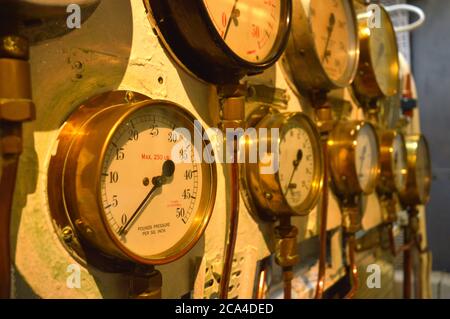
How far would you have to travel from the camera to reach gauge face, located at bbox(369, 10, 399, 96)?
1.37 m

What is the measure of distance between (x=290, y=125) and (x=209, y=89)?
0.21 metres

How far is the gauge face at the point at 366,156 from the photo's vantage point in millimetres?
1181

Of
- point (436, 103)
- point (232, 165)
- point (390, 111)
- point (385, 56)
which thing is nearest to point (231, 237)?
point (232, 165)

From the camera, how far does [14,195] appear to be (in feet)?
1.57

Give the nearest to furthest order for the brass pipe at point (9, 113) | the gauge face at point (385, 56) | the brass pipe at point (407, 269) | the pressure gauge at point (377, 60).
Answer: the brass pipe at point (9, 113), the pressure gauge at point (377, 60), the gauge face at point (385, 56), the brass pipe at point (407, 269)

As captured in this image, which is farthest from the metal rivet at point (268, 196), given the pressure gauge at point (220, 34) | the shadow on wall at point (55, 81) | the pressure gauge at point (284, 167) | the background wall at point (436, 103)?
the background wall at point (436, 103)

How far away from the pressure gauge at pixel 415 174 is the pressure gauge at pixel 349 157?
0.41 meters

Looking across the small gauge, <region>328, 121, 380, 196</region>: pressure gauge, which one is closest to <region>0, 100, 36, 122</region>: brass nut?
<region>328, 121, 380, 196</region>: pressure gauge

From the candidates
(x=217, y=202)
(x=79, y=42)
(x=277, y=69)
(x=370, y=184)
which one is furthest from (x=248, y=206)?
(x=370, y=184)

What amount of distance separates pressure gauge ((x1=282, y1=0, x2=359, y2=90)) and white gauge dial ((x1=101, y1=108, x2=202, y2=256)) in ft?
1.57

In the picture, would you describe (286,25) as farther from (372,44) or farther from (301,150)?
(372,44)

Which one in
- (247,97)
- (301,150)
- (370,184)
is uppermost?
(247,97)

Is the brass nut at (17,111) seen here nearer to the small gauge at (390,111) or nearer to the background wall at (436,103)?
the small gauge at (390,111)

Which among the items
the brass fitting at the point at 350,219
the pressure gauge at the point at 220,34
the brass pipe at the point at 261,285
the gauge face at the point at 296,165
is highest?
the pressure gauge at the point at 220,34
